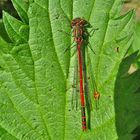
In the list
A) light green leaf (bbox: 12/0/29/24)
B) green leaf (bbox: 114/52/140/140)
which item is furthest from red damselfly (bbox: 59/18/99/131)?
light green leaf (bbox: 12/0/29/24)

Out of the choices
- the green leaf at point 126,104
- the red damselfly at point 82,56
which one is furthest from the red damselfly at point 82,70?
the green leaf at point 126,104

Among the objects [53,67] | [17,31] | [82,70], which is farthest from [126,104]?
[17,31]

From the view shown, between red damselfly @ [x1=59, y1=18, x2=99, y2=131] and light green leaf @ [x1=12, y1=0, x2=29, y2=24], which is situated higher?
light green leaf @ [x1=12, y1=0, x2=29, y2=24]

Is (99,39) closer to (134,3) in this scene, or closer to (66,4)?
(66,4)

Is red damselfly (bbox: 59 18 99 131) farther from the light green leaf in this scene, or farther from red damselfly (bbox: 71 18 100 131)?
the light green leaf

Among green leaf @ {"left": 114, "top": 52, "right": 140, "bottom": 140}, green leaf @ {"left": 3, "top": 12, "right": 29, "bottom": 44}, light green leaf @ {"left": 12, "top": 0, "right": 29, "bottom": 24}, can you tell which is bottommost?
green leaf @ {"left": 114, "top": 52, "right": 140, "bottom": 140}

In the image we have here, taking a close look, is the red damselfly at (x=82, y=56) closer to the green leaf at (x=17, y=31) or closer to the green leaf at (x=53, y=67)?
the green leaf at (x=53, y=67)
